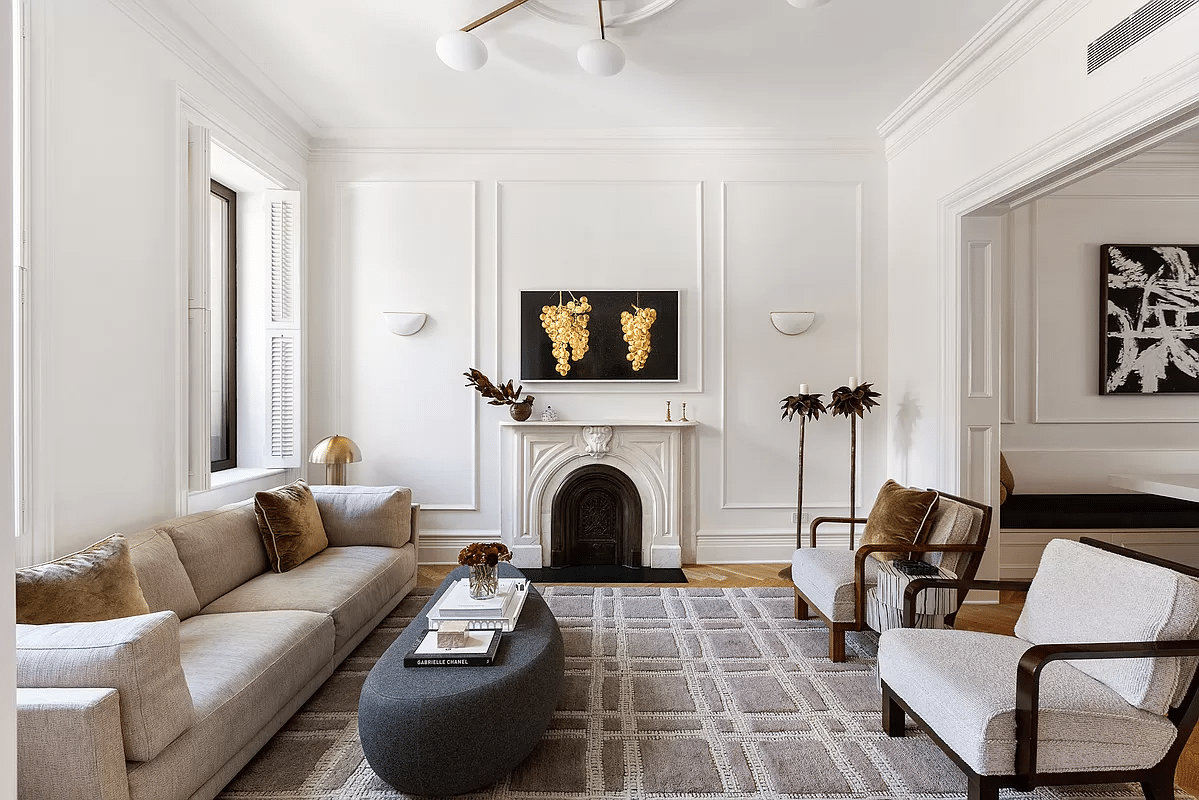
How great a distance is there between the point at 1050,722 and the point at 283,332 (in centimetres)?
466

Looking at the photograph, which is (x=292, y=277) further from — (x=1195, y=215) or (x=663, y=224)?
(x=1195, y=215)

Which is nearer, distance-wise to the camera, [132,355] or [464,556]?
[464,556]

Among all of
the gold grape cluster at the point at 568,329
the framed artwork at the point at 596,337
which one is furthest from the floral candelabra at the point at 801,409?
the gold grape cluster at the point at 568,329

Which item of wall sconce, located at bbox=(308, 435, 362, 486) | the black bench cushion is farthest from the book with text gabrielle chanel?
the black bench cushion

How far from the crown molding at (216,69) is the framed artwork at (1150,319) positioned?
595 centimetres

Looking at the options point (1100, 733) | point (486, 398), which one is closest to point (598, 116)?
point (486, 398)

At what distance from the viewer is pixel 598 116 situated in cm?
471

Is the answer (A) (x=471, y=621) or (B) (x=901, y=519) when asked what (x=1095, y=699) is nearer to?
(B) (x=901, y=519)

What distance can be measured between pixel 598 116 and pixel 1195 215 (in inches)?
178

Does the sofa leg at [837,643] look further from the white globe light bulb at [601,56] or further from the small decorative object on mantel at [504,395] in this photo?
the white globe light bulb at [601,56]

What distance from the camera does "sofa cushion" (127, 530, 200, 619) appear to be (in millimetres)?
2594

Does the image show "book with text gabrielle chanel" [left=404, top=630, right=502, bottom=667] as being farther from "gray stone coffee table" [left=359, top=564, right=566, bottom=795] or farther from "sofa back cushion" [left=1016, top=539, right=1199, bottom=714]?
"sofa back cushion" [left=1016, top=539, right=1199, bottom=714]

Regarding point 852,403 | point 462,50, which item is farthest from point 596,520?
point 462,50

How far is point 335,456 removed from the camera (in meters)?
4.54
